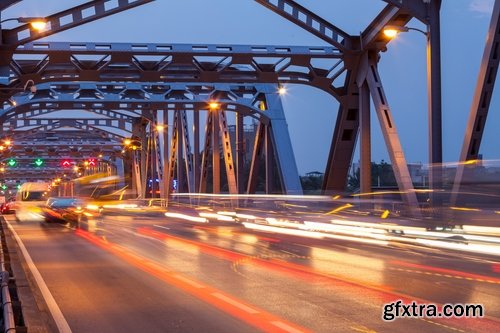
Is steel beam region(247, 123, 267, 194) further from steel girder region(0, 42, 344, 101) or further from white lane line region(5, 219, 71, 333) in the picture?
white lane line region(5, 219, 71, 333)

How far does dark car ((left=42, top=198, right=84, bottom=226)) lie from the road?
1712 cm

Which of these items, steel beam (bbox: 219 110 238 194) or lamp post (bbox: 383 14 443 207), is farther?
steel beam (bbox: 219 110 238 194)

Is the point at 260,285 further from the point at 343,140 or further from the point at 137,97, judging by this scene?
the point at 137,97

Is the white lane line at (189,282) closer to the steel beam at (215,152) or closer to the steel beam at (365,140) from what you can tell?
the steel beam at (365,140)

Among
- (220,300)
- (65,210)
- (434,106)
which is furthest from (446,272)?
(65,210)

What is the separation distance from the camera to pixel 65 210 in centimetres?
4038

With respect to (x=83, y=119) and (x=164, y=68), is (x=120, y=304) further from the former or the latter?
(x=83, y=119)

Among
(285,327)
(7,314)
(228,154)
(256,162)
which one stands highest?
(228,154)

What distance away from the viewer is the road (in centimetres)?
988

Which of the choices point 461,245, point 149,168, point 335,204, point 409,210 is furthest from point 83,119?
point 461,245

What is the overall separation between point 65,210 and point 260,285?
2862cm

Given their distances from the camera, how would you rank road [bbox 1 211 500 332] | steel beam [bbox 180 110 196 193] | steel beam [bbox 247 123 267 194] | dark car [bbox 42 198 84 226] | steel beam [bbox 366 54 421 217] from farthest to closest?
steel beam [bbox 180 110 196 193]
steel beam [bbox 247 123 267 194]
dark car [bbox 42 198 84 226]
steel beam [bbox 366 54 421 217]
road [bbox 1 211 500 332]

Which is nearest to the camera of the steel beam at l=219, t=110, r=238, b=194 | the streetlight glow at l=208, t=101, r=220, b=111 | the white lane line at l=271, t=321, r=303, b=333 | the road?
the white lane line at l=271, t=321, r=303, b=333

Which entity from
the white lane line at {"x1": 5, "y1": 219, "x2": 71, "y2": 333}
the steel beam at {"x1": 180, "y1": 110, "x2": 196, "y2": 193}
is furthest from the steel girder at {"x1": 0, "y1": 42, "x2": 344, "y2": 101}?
the steel beam at {"x1": 180, "y1": 110, "x2": 196, "y2": 193}
